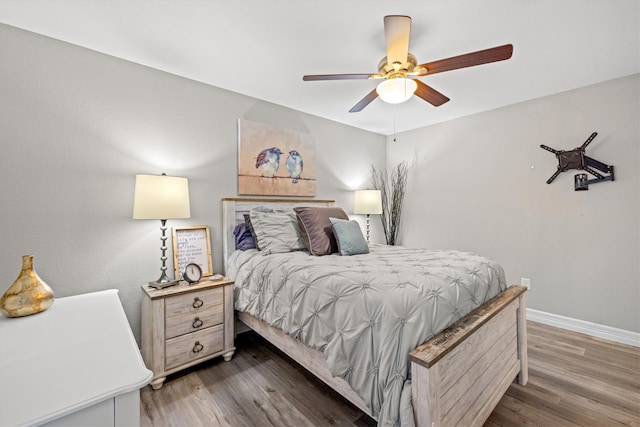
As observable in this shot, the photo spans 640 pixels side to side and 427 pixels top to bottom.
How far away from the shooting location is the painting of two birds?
285 centimetres

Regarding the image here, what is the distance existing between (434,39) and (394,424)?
2.32 metres

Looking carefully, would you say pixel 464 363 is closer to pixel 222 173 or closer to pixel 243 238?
pixel 243 238

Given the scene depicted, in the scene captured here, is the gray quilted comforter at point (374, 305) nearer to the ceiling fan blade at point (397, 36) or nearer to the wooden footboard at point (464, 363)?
→ the wooden footboard at point (464, 363)

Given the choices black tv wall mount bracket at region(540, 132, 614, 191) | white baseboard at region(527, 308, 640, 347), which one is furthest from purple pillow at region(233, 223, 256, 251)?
black tv wall mount bracket at region(540, 132, 614, 191)

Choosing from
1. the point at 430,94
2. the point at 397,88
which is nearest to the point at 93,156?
the point at 397,88

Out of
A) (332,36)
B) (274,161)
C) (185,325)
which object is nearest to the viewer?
(332,36)

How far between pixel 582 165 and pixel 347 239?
2469 millimetres

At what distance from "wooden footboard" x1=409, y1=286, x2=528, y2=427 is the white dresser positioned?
100 centimetres

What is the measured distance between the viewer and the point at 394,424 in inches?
45.0

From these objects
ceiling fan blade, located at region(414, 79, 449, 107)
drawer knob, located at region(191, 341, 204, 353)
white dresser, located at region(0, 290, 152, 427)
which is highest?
ceiling fan blade, located at region(414, 79, 449, 107)

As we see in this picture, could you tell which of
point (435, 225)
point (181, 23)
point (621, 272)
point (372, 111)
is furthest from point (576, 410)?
point (181, 23)

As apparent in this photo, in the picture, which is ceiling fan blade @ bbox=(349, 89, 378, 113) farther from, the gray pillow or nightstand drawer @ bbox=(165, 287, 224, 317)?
nightstand drawer @ bbox=(165, 287, 224, 317)

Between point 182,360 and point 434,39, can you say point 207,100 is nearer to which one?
point 434,39

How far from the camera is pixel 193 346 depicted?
2.07 meters
